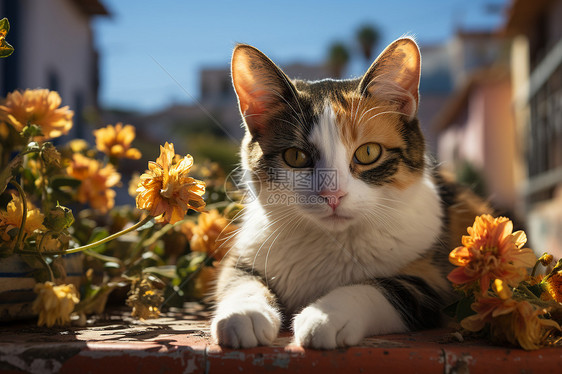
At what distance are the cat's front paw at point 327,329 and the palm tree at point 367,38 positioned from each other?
2795cm

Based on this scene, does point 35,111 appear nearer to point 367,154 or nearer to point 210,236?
point 210,236

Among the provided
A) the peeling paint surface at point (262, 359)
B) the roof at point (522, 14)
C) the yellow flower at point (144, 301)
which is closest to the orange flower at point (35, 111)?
the yellow flower at point (144, 301)

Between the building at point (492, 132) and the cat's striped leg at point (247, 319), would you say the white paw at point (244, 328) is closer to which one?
the cat's striped leg at point (247, 319)

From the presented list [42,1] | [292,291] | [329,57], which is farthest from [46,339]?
[329,57]

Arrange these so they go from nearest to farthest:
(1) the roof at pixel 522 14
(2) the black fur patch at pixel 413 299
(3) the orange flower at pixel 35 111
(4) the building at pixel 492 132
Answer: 1. (2) the black fur patch at pixel 413 299
2. (3) the orange flower at pixel 35 111
3. (1) the roof at pixel 522 14
4. (4) the building at pixel 492 132

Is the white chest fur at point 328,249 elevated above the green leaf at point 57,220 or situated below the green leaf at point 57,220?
below

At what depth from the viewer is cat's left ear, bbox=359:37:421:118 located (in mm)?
1554

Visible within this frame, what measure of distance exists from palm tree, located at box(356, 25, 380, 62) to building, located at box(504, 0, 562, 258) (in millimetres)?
20240

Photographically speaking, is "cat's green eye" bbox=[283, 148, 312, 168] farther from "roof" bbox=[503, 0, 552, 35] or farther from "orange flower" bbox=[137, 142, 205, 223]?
"roof" bbox=[503, 0, 552, 35]

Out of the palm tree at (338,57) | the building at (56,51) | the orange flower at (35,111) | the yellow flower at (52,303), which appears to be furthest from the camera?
the palm tree at (338,57)

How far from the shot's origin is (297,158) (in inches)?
61.2

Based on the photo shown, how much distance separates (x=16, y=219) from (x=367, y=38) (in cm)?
2848

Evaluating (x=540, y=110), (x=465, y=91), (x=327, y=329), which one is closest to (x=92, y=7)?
(x=540, y=110)

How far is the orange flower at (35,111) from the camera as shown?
1435 millimetres
